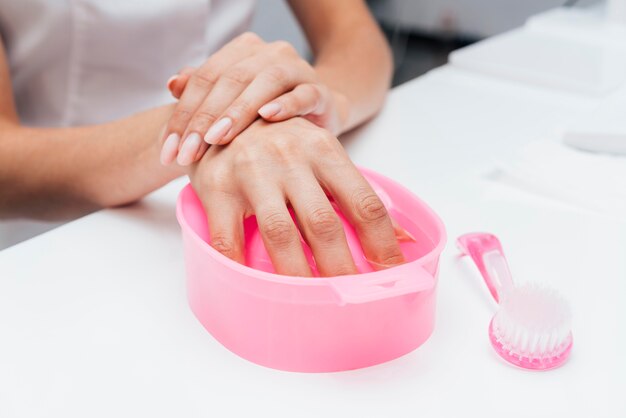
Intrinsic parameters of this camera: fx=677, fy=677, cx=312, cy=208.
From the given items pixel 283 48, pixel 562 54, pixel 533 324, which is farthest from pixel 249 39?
pixel 562 54

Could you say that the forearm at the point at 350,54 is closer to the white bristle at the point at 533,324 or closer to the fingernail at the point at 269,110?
the fingernail at the point at 269,110

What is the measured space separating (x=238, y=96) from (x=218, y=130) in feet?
0.15

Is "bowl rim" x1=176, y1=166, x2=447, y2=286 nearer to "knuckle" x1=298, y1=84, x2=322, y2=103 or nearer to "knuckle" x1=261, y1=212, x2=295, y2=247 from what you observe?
"knuckle" x1=261, y1=212, x2=295, y2=247

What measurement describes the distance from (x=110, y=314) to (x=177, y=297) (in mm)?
45

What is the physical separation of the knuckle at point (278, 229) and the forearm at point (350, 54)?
0.80 feet

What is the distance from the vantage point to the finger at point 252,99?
489 mm

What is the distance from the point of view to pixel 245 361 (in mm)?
394

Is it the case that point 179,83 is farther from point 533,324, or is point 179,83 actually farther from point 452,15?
point 452,15

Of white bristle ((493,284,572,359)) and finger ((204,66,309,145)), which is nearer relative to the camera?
white bristle ((493,284,572,359))

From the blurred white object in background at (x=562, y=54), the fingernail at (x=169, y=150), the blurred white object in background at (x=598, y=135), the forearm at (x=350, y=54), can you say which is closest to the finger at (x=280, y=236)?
the fingernail at (x=169, y=150)

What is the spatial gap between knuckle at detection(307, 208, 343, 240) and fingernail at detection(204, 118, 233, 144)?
4.3 inches

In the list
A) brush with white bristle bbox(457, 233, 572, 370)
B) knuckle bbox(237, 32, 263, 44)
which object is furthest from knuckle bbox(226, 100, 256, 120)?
brush with white bristle bbox(457, 233, 572, 370)

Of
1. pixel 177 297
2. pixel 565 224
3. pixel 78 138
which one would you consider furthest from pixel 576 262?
pixel 78 138

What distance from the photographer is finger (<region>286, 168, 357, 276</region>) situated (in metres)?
0.41
